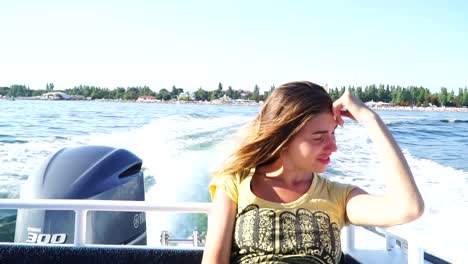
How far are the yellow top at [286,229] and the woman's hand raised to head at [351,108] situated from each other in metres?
0.18

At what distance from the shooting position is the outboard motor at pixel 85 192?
233 cm

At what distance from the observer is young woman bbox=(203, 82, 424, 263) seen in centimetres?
116

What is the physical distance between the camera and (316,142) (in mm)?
1195

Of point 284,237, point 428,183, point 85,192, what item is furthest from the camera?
point 428,183

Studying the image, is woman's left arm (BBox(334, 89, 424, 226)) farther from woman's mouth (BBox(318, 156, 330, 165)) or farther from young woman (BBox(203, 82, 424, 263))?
woman's mouth (BBox(318, 156, 330, 165))

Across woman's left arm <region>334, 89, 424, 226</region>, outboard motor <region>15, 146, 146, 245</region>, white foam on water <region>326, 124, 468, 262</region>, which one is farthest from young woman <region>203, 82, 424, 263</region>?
white foam on water <region>326, 124, 468, 262</region>

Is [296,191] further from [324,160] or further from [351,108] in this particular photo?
[351,108]

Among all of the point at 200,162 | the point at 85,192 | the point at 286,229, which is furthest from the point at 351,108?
the point at 200,162

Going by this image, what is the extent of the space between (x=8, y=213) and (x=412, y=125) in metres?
13.7

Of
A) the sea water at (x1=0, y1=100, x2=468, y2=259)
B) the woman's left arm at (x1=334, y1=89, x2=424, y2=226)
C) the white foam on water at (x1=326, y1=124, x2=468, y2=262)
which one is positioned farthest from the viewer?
the white foam on water at (x1=326, y1=124, x2=468, y2=262)

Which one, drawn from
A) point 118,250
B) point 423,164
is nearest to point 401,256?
point 118,250

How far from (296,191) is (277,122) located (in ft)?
0.52

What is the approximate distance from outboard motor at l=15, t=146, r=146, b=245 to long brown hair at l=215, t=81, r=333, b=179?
1255mm

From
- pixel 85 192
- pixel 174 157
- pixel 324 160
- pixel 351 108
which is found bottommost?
pixel 174 157
